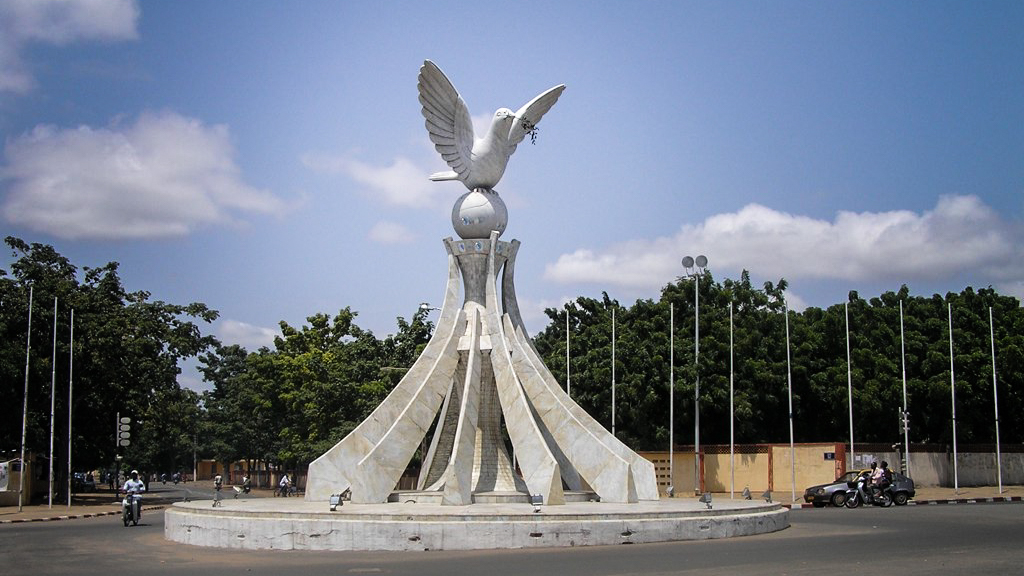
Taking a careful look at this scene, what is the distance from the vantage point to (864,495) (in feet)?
96.9

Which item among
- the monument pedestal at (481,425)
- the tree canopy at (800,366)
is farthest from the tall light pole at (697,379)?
the monument pedestal at (481,425)

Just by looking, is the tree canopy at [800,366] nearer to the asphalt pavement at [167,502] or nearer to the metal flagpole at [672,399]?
the metal flagpole at [672,399]

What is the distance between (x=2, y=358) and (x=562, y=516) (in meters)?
24.5

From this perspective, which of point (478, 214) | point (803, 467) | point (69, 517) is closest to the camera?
point (478, 214)

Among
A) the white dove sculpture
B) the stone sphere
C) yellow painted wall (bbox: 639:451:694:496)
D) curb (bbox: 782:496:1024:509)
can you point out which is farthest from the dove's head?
yellow painted wall (bbox: 639:451:694:496)

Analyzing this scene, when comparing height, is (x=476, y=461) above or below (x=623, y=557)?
above

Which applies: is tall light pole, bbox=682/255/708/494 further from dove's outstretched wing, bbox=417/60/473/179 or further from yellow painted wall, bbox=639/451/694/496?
dove's outstretched wing, bbox=417/60/473/179

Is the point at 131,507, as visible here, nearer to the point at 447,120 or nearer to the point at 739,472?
the point at 447,120

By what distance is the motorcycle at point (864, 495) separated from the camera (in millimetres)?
29453

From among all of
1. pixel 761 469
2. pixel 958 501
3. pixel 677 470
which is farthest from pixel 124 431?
pixel 958 501

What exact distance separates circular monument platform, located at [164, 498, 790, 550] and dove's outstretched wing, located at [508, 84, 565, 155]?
10234mm

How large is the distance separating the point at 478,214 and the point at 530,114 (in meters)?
2.83

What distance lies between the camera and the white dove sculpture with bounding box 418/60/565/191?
25672mm

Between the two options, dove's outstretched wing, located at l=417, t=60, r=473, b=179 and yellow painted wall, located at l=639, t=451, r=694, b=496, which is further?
yellow painted wall, located at l=639, t=451, r=694, b=496
